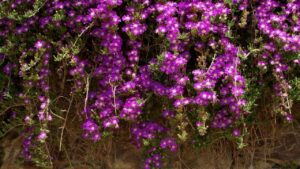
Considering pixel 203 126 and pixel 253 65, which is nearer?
pixel 203 126

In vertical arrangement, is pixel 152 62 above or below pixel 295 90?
above

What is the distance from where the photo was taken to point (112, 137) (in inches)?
136

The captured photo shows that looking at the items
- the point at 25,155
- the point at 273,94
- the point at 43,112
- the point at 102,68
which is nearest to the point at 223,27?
the point at 273,94

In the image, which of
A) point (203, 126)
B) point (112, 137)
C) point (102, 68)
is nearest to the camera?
point (203, 126)

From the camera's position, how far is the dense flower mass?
314 centimetres

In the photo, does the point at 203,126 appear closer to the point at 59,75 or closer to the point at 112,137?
the point at 112,137

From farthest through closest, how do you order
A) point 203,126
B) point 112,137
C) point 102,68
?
point 112,137 < point 102,68 < point 203,126

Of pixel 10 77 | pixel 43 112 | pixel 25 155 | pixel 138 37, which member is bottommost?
pixel 25 155

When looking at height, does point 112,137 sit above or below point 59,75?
below

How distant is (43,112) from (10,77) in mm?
396

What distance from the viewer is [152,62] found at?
Answer: 3.21 metres

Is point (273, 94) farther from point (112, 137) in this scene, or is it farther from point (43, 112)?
point (43, 112)

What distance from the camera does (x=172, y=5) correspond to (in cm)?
320

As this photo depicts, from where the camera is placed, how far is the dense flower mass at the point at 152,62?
10.3 feet
